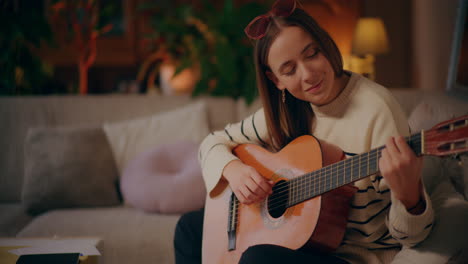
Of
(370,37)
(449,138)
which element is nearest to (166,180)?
(449,138)

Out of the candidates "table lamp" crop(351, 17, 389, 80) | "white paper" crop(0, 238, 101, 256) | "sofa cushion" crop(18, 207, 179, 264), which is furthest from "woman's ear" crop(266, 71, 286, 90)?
"table lamp" crop(351, 17, 389, 80)

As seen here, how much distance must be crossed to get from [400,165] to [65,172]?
1.50 m

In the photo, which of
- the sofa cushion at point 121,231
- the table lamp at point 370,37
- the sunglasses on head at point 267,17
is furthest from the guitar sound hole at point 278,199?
the table lamp at point 370,37

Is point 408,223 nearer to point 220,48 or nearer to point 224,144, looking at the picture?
point 224,144

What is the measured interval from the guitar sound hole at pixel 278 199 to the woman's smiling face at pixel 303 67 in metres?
0.22

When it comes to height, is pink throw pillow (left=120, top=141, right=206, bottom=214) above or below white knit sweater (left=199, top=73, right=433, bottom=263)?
below

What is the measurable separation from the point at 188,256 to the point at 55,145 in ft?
3.11

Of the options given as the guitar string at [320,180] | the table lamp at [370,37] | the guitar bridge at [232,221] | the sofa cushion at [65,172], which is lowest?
the sofa cushion at [65,172]

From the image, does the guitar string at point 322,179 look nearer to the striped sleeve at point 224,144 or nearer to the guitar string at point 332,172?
the guitar string at point 332,172

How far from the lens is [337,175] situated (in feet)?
2.95

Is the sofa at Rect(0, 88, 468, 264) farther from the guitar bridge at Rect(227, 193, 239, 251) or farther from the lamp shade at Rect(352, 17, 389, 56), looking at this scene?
the lamp shade at Rect(352, 17, 389, 56)

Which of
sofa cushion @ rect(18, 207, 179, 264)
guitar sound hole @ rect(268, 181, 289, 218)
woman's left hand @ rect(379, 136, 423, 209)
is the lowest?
sofa cushion @ rect(18, 207, 179, 264)

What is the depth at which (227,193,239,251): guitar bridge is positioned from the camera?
1117 mm

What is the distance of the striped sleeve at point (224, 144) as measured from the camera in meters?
1.19
